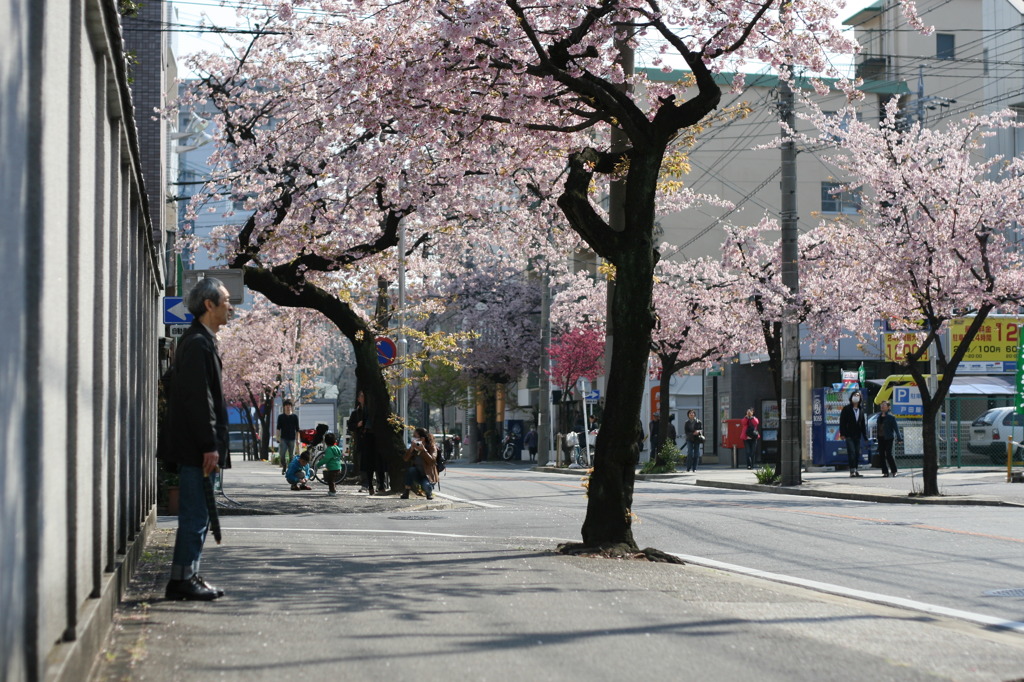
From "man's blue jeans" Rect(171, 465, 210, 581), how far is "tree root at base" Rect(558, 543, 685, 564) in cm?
418

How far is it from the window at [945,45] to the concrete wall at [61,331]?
55581 millimetres

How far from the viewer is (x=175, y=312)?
18609 millimetres

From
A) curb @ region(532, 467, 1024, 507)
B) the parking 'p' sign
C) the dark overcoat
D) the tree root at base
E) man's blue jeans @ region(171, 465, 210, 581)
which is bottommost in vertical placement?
curb @ region(532, 467, 1024, 507)

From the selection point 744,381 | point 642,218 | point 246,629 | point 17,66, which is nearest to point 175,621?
point 246,629

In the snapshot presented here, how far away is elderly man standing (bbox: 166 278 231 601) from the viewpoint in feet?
23.7

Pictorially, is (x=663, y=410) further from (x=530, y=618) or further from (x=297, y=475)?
(x=530, y=618)

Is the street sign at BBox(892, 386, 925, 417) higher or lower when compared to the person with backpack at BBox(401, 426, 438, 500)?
higher

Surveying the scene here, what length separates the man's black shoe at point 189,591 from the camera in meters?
7.45

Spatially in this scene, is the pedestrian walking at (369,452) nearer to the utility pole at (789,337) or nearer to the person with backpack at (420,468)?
the person with backpack at (420,468)

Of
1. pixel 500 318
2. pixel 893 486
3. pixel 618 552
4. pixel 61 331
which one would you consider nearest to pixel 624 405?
pixel 618 552

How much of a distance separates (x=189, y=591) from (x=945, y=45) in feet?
186

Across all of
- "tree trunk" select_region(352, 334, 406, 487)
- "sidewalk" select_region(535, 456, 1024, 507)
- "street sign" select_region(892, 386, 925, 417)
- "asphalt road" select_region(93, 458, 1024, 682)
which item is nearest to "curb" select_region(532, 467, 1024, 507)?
"sidewalk" select_region(535, 456, 1024, 507)

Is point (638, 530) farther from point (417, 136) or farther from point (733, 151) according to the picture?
point (733, 151)

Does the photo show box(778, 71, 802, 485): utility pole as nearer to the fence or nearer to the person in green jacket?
the person in green jacket
